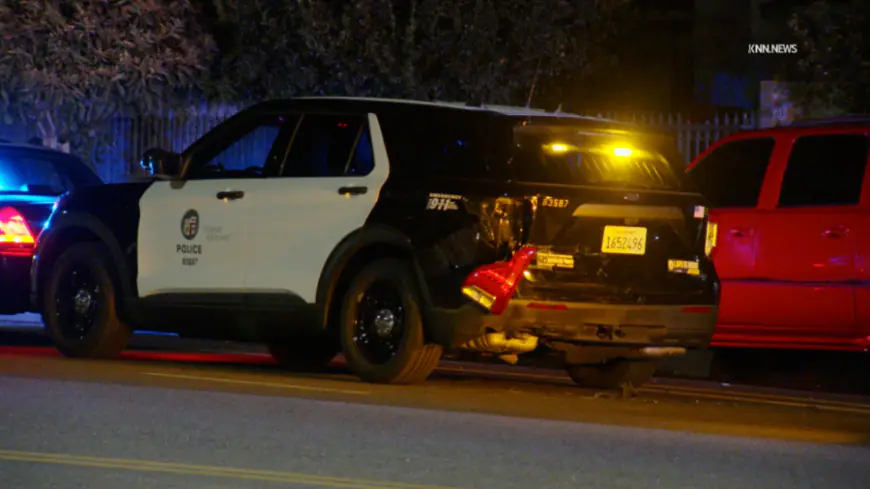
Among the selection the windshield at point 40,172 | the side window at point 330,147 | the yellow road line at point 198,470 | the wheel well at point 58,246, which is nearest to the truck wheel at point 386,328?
the side window at point 330,147

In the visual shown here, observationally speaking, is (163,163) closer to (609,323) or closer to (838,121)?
(609,323)

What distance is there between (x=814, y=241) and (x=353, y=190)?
3.44m

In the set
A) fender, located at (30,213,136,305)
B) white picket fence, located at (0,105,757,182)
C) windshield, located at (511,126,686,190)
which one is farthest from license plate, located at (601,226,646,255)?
white picket fence, located at (0,105,757,182)

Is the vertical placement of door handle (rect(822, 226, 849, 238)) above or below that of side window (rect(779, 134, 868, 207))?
below

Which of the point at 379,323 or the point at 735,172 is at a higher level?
the point at 735,172

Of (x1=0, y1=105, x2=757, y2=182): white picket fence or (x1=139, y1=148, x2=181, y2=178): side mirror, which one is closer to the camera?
(x1=139, y1=148, x2=181, y2=178): side mirror

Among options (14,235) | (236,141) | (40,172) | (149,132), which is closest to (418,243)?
(236,141)

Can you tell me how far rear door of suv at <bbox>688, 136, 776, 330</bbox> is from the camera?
13.1m

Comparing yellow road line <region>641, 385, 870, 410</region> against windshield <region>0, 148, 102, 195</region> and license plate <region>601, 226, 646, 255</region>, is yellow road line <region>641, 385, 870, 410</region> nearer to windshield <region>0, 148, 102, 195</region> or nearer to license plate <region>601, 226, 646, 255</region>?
license plate <region>601, 226, 646, 255</region>

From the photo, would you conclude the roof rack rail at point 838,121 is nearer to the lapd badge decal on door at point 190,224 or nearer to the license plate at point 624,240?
the license plate at point 624,240

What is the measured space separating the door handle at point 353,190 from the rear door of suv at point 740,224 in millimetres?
2811

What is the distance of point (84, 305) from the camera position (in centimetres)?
1305

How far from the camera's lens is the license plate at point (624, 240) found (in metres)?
11.0

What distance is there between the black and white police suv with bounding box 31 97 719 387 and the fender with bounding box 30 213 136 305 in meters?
0.03
